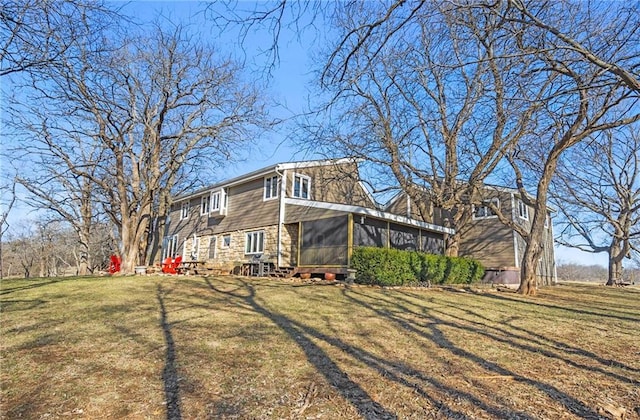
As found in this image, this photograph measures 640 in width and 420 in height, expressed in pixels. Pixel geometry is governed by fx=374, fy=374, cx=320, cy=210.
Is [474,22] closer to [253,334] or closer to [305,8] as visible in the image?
[305,8]

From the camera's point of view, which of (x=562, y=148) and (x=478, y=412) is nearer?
(x=478, y=412)

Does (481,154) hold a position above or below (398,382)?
above

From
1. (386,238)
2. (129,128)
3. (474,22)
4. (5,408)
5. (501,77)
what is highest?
(129,128)

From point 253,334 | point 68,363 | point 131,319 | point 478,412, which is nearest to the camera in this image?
point 478,412

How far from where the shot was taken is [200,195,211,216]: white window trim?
22562 mm

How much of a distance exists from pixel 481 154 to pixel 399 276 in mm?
5978

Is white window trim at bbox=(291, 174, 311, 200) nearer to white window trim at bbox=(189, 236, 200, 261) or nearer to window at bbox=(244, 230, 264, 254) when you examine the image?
window at bbox=(244, 230, 264, 254)

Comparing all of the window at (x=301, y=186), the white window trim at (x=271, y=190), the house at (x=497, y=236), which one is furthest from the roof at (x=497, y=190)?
the white window trim at (x=271, y=190)

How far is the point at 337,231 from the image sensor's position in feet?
49.7

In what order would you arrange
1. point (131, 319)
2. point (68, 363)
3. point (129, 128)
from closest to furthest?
point (68, 363), point (131, 319), point (129, 128)

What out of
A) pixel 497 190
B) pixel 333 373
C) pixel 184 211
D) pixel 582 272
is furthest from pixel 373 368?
pixel 582 272

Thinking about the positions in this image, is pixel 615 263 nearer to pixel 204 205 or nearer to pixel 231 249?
pixel 231 249

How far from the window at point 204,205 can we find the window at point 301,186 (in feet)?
23.5

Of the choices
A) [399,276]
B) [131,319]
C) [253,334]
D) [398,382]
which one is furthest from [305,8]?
[399,276]
